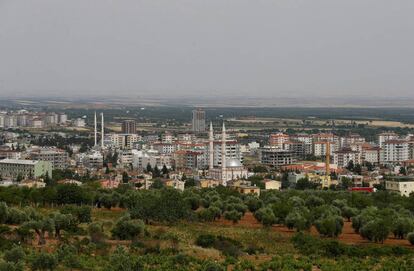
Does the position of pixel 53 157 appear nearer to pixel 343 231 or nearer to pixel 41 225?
pixel 343 231

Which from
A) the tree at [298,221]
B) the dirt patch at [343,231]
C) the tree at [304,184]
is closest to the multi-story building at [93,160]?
the tree at [304,184]

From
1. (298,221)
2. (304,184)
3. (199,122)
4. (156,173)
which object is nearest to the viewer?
(298,221)

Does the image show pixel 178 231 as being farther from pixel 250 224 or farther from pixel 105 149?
pixel 105 149

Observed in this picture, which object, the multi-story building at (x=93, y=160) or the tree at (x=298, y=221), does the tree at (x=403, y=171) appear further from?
the tree at (x=298, y=221)

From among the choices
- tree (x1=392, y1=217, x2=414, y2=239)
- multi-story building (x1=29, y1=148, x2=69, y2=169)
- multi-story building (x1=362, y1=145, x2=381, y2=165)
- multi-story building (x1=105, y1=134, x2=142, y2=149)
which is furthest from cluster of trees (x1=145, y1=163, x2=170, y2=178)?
tree (x1=392, y1=217, x2=414, y2=239)

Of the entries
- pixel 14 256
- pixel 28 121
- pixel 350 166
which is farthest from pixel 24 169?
pixel 28 121

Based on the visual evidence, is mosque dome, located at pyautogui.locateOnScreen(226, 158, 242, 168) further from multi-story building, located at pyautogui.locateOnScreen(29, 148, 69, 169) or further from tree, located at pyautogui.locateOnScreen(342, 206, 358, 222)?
tree, located at pyautogui.locateOnScreen(342, 206, 358, 222)

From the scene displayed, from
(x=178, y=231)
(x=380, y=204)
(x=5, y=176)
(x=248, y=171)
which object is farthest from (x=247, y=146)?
(x=178, y=231)
